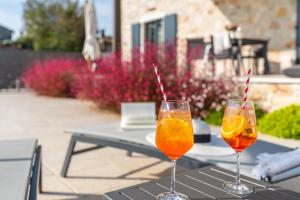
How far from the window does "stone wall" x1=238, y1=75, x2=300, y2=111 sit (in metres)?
5.05

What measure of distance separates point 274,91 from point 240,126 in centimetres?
395

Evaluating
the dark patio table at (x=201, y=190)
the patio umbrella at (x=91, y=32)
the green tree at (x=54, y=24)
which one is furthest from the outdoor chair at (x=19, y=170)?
the green tree at (x=54, y=24)

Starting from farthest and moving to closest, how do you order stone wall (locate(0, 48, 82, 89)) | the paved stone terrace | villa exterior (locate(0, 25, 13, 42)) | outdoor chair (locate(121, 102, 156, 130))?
1. stone wall (locate(0, 48, 82, 89))
2. outdoor chair (locate(121, 102, 156, 130))
3. the paved stone terrace
4. villa exterior (locate(0, 25, 13, 42))

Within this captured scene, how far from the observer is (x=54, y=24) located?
26.0 m

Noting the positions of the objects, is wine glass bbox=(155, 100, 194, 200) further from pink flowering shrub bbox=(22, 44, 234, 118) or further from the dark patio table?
pink flowering shrub bbox=(22, 44, 234, 118)

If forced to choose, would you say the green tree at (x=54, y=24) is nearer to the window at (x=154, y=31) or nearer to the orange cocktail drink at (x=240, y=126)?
the window at (x=154, y=31)

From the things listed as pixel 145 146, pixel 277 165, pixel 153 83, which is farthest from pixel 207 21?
pixel 277 165

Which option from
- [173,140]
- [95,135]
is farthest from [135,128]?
[173,140]

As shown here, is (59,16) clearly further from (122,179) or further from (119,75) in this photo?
(122,179)

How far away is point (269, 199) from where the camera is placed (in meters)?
1.18

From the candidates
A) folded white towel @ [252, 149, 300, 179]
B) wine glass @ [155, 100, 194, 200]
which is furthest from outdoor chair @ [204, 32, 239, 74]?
wine glass @ [155, 100, 194, 200]

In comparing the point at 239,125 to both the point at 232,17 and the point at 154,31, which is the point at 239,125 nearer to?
the point at 232,17

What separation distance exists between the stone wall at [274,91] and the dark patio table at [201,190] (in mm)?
3695

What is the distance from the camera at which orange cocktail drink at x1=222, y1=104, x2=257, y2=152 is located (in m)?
1.35
